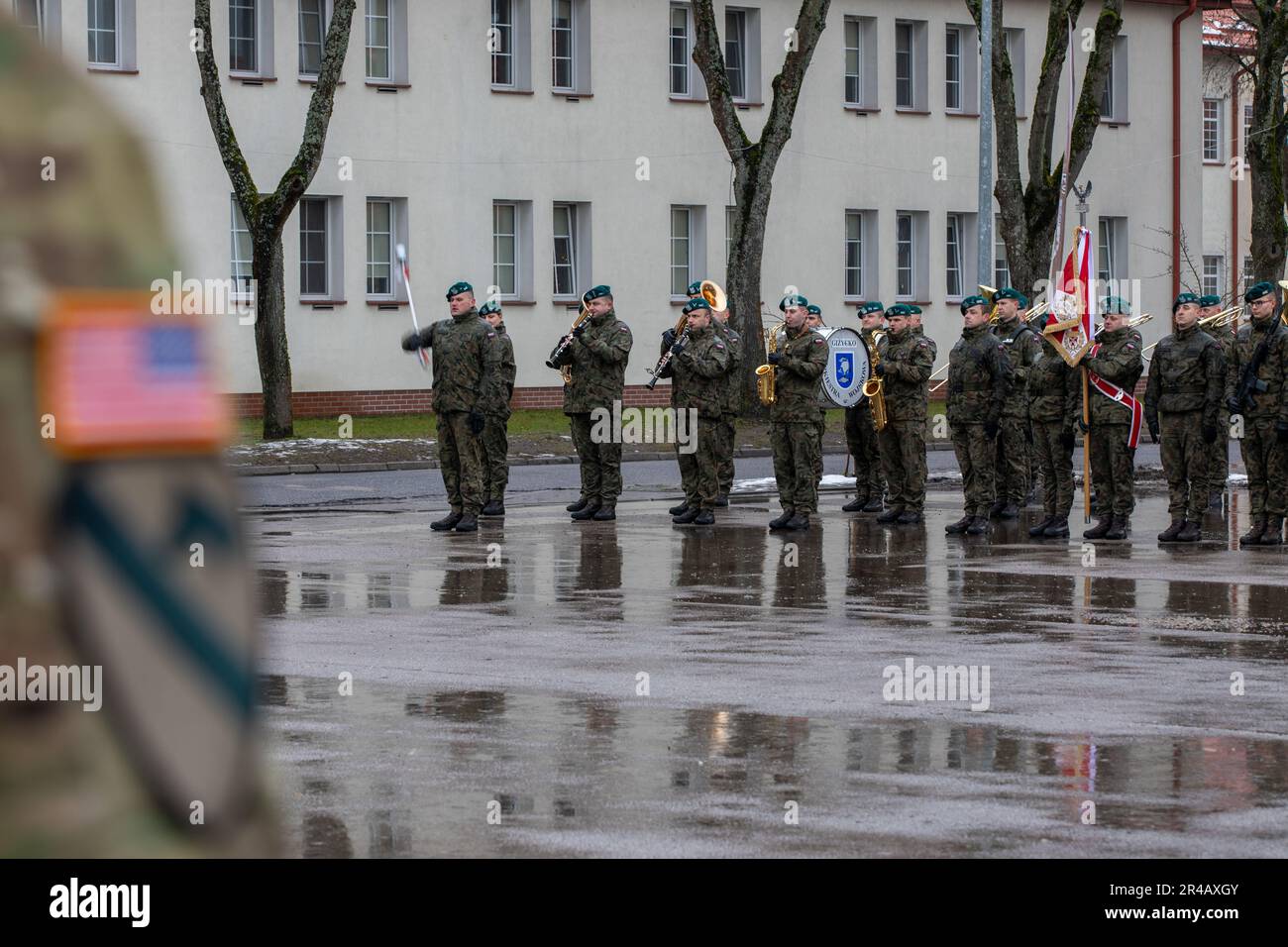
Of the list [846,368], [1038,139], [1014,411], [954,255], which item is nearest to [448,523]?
[846,368]

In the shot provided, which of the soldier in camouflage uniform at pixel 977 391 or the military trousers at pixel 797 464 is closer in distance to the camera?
the military trousers at pixel 797 464

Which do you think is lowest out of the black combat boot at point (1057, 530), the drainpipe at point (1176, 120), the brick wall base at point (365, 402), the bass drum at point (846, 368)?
the black combat boot at point (1057, 530)

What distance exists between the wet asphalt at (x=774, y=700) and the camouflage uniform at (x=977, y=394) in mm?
2530

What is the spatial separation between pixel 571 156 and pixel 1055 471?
23.8 metres

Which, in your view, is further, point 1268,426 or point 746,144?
point 746,144

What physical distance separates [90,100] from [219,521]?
9.5 inches

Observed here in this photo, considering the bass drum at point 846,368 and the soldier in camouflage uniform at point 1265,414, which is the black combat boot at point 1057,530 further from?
the bass drum at point 846,368

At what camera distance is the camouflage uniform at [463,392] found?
20.4m

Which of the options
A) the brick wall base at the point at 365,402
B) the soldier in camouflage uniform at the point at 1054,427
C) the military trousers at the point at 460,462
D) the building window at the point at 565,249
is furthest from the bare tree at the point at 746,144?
the soldier in camouflage uniform at the point at 1054,427

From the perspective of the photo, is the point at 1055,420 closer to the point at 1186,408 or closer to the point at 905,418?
the point at 1186,408

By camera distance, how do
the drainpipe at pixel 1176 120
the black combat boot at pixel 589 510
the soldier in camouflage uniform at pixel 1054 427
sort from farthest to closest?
the drainpipe at pixel 1176 120 < the black combat boot at pixel 589 510 < the soldier in camouflage uniform at pixel 1054 427

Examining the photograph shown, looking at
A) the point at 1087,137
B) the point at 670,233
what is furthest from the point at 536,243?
the point at 1087,137

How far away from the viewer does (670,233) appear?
143ft

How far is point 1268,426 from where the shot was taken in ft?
61.0
